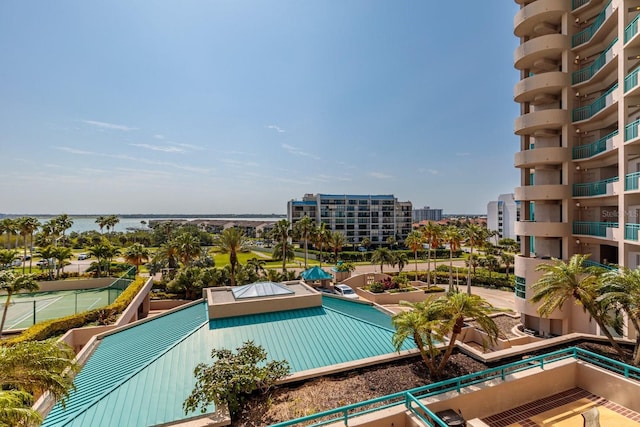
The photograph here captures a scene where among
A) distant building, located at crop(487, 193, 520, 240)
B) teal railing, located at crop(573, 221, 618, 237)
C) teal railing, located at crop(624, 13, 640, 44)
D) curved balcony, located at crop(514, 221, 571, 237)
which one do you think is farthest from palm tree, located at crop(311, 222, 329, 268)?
distant building, located at crop(487, 193, 520, 240)

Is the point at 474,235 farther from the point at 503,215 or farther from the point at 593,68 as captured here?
the point at 503,215

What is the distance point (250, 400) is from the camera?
10312mm

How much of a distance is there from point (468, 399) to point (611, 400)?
6.01 m

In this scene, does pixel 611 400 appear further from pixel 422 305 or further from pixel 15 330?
pixel 15 330

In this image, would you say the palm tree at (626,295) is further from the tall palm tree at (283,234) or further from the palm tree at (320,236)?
the palm tree at (320,236)

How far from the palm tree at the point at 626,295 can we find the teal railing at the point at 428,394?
2.54 meters

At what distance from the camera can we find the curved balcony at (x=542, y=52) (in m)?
25.8

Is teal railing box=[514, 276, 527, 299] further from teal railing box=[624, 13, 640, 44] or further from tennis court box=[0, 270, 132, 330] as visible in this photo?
tennis court box=[0, 270, 132, 330]

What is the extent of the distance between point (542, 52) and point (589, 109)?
6.58 meters

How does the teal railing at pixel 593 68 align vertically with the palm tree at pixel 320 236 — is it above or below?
above

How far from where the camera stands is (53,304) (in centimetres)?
2900

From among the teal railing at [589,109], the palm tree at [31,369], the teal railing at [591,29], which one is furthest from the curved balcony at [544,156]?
the palm tree at [31,369]

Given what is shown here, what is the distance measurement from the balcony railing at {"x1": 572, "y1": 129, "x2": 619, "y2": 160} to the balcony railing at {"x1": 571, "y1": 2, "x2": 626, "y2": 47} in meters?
8.76

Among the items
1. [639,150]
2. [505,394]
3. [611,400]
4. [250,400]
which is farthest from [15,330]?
[639,150]
